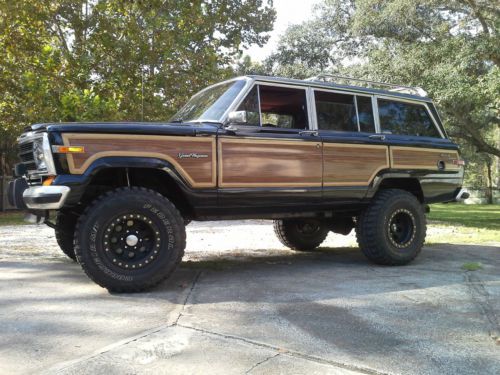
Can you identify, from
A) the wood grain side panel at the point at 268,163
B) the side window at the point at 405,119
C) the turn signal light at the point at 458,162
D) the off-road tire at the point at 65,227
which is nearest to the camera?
the wood grain side panel at the point at 268,163

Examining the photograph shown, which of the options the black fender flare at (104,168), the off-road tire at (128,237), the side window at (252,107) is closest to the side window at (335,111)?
→ the side window at (252,107)

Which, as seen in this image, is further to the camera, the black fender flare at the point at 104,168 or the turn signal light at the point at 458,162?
the turn signal light at the point at 458,162

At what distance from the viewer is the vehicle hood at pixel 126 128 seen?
423cm

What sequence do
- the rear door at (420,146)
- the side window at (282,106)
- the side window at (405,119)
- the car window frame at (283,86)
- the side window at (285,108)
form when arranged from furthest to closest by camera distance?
the side window at (405,119) < the rear door at (420,146) < the side window at (285,108) < the side window at (282,106) < the car window frame at (283,86)

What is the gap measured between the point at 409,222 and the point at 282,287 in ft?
7.82

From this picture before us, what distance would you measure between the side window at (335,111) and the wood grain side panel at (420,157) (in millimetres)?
655

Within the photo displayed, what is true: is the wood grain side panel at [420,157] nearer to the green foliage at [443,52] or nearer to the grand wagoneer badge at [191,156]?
the grand wagoneer badge at [191,156]

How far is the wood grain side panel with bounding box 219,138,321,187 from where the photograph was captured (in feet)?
16.1

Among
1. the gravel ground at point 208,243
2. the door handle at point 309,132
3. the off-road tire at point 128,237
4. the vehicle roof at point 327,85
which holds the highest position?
the vehicle roof at point 327,85

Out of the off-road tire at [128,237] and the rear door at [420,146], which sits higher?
the rear door at [420,146]

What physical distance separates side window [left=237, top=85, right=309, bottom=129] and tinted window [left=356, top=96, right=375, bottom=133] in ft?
2.77

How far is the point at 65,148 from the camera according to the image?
13.6ft

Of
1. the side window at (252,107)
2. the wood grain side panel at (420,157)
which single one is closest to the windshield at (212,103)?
the side window at (252,107)

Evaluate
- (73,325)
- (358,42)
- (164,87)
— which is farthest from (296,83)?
(358,42)
